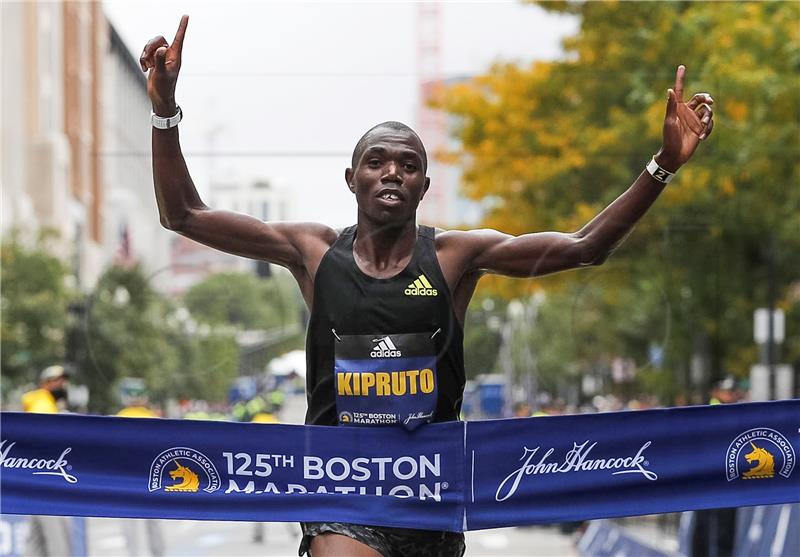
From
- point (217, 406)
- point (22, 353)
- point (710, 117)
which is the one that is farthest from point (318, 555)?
point (22, 353)

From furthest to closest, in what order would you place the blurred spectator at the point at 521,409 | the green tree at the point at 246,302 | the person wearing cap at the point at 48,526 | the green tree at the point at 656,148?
the green tree at the point at 246,302
the blurred spectator at the point at 521,409
the green tree at the point at 656,148
the person wearing cap at the point at 48,526

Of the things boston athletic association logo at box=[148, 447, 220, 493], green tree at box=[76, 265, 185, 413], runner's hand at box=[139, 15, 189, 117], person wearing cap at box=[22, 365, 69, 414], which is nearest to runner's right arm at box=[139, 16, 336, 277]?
runner's hand at box=[139, 15, 189, 117]

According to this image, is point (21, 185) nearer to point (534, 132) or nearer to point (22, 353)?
point (22, 353)

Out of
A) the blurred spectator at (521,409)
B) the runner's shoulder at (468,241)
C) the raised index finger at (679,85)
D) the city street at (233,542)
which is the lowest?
the city street at (233,542)

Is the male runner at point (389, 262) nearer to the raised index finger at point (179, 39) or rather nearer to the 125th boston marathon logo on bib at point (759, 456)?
the raised index finger at point (179, 39)

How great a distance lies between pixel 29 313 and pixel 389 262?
2353 cm

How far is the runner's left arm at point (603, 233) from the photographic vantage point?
414cm

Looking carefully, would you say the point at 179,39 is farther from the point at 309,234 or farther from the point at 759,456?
the point at 759,456

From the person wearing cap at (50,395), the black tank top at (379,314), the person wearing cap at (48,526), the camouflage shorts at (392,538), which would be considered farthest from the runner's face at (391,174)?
the person wearing cap at (50,395)

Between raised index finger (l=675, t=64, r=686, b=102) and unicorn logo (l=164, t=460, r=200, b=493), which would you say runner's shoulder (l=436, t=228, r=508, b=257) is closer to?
raised index finger (l=675, t=64, r=686, b=102)

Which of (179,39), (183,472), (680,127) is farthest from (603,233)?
(183,472)

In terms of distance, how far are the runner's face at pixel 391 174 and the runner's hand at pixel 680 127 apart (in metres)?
0.68

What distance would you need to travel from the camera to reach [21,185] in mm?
43469

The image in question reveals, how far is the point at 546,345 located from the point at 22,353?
978cm
